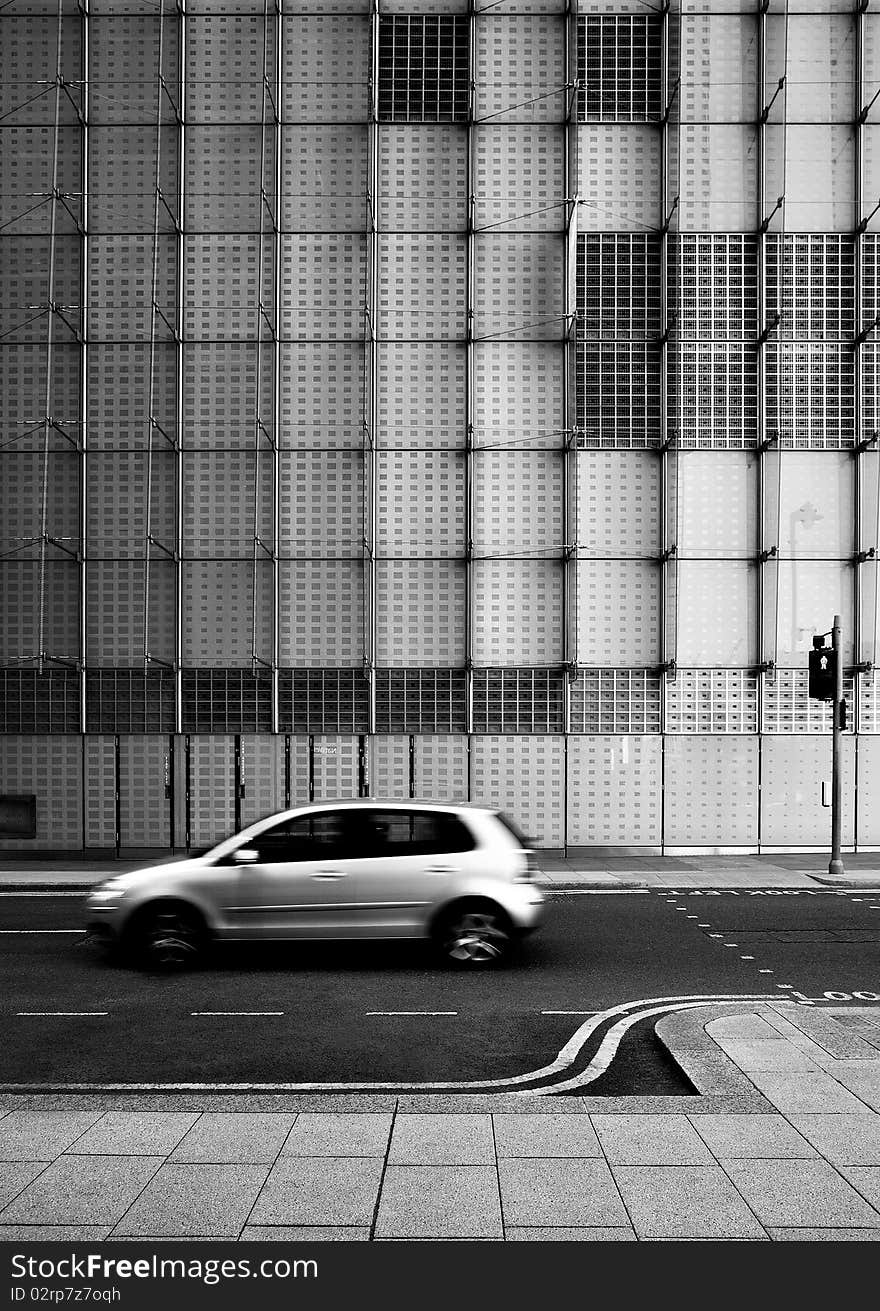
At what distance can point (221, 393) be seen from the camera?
779 inches

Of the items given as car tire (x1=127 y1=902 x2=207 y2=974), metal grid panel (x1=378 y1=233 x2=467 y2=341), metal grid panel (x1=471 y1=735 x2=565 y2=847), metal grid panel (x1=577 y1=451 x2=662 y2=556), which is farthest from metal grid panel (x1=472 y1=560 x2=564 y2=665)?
car tire (x1=127 y1=902 x2=207 y2=974)

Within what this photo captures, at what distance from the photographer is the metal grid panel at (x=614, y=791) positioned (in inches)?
769

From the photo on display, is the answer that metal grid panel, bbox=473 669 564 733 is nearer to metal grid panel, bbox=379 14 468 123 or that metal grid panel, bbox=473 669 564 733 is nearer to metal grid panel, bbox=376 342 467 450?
metal grid panel, bbox=376 342 467 450

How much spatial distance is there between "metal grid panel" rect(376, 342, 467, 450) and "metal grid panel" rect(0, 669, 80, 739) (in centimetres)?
784

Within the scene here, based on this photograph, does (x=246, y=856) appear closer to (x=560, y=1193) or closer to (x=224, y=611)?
(x=560, y=1193)

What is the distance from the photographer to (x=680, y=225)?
65.4 ft

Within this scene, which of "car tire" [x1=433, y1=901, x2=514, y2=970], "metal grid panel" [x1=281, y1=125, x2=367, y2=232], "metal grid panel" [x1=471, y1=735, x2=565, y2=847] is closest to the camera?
"car tire" [x1=433, y1=901, x2=514, y2=970]

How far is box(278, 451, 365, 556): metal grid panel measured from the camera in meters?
19.7

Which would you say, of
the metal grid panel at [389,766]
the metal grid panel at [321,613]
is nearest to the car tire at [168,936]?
the metal grid panel at [389,766]

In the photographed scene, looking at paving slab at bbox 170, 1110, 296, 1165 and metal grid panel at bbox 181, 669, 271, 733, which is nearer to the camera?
paving slab at bbox 170, 1110, 296, 1165

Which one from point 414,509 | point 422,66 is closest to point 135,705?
point 414,509

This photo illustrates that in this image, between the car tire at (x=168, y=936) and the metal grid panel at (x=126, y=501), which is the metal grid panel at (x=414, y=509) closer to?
the metal grid panel at (x=126, y=501)

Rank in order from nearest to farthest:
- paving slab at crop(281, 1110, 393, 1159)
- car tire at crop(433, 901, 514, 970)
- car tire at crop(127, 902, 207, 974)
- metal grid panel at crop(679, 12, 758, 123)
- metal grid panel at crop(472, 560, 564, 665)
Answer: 1. paving slab at crop(281, 1110, 393, 1159)
2. car tire at crop(127, 902, 207, 974)
3. car tire at crop(433, 901, 514, 970)
4. metal grid panel at crop(472, 560, 564, 665)
5. metal grid panel at crop(679, 12, 758, 123)
